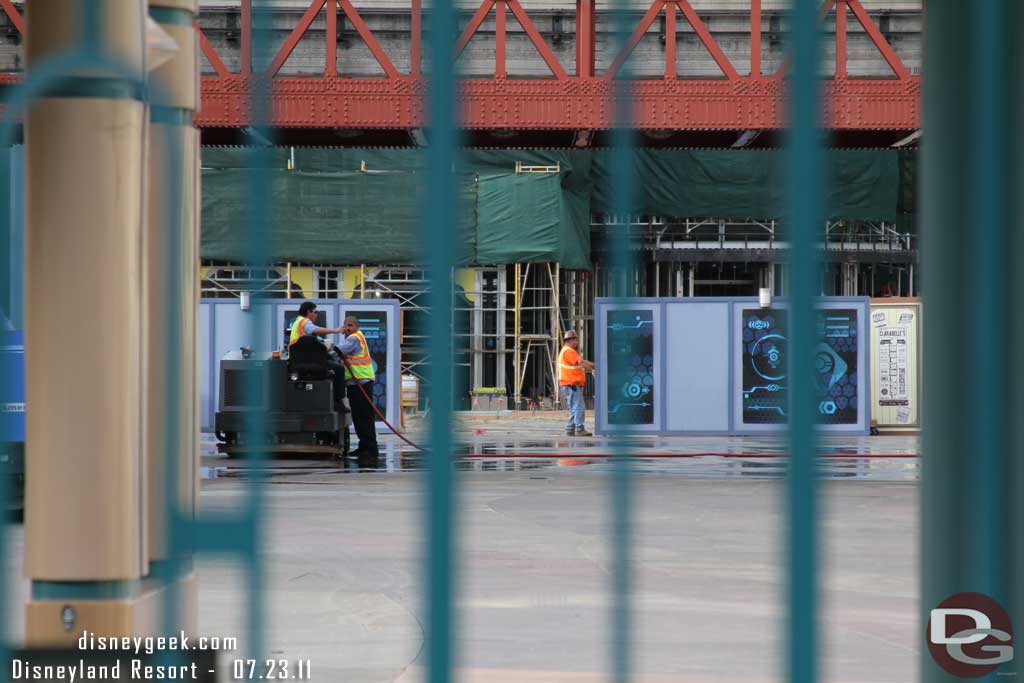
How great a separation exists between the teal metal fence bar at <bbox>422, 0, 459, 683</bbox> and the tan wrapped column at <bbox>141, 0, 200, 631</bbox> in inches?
13.1

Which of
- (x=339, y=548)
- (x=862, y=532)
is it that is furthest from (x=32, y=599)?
(x=862, y=532)

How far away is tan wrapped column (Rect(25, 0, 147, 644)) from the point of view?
1895 mm

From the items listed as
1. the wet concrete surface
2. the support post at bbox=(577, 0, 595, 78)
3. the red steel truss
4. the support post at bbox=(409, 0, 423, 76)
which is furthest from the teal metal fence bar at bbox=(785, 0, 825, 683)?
the red steel truss

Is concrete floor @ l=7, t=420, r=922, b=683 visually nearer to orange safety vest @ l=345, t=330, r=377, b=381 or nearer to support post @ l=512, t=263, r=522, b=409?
orange safety vest @ l=345, t=330, r=377, b=381

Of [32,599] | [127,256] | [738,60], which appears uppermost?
[738,60]

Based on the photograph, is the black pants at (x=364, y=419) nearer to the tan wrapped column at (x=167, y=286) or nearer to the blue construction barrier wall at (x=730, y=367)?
the blue construction barrier wall at (x=730, y=367)

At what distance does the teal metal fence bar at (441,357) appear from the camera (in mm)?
1826

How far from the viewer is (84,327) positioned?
193 centimetres

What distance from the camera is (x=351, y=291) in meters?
36.2

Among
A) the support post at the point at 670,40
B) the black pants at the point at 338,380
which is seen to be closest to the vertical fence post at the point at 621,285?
the black pants at the point at 338,380

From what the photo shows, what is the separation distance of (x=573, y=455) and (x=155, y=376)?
48.0ft

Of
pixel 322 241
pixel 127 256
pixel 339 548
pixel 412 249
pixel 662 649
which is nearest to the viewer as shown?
pixel 127 256

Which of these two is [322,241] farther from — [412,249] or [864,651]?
[412,249]

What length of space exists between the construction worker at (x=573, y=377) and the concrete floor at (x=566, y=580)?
28.7ft
